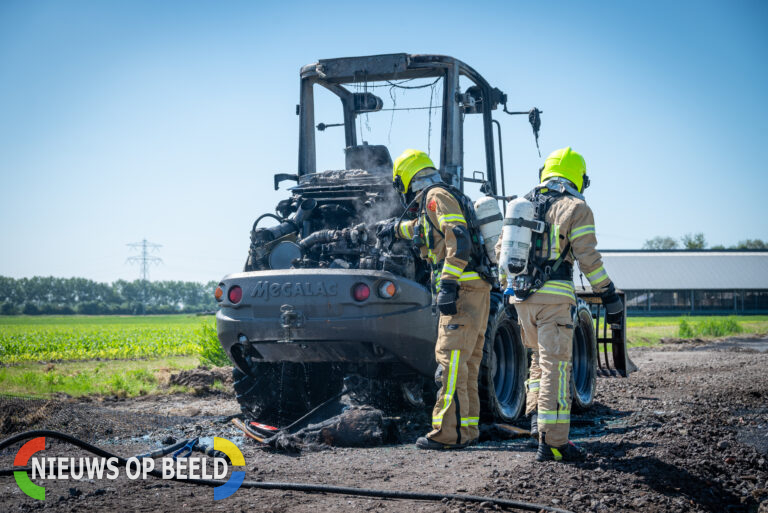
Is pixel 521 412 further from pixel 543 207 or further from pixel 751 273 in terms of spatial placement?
pixel 751 273

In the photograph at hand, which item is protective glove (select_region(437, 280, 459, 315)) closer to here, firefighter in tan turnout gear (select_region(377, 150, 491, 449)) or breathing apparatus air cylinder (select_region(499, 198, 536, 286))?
firefighter in tan turnout gear (select_region(377, 150, 491, 449))

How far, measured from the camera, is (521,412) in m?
7.80

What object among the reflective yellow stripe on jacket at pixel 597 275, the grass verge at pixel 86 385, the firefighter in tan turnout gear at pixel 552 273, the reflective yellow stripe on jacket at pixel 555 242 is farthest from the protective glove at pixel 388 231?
the grass verge at pixel 86 385

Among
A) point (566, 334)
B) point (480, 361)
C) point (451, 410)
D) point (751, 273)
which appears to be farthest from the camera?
point (751, 273)

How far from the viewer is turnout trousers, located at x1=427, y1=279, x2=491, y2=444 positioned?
5922 mm

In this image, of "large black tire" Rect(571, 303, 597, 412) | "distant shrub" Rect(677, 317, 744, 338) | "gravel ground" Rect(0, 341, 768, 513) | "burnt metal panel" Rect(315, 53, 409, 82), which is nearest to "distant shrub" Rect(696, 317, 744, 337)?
"distant shrub" Rect(677, 317, 744, 338)

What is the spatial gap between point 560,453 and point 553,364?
628 millimetres

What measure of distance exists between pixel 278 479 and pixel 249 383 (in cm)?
252

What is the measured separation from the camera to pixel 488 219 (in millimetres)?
6355

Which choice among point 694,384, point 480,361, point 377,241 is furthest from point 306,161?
point 694,384

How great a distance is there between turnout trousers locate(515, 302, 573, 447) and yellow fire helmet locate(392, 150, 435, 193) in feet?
4.74

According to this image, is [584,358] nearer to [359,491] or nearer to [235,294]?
[235,294]

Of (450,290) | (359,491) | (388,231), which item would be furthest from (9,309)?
(359,491)

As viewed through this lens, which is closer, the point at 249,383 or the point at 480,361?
the point at 480,361
